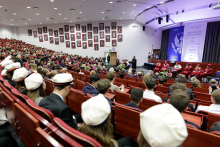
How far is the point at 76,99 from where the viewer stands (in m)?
2.49

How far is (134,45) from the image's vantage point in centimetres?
1600

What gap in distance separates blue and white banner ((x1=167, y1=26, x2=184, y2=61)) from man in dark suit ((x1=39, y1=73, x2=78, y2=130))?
1421cm

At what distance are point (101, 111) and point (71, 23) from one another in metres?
18.3

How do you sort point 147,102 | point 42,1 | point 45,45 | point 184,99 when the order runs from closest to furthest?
point 184,99 < point 147,102 < point 42,1 < point 45,45

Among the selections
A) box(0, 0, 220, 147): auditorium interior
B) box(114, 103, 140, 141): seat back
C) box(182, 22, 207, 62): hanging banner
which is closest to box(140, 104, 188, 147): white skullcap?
box(0, 0, 220, 147): auditorium interior

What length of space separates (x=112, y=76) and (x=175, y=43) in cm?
1305

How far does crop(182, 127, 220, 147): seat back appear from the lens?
1137 millimetres

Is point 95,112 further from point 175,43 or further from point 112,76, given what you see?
point 175,43

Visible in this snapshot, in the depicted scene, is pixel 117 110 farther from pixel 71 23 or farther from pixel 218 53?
pixel 71 23

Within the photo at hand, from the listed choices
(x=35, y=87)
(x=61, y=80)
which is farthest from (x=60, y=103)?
(x=35, y=87)

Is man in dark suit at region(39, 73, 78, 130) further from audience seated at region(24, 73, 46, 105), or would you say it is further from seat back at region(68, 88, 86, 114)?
seat back at region(68, 88, 86, 114)

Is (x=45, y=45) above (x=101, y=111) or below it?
above

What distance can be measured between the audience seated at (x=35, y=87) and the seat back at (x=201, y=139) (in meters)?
2.05

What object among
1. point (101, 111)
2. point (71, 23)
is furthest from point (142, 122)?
point (71, 23)
